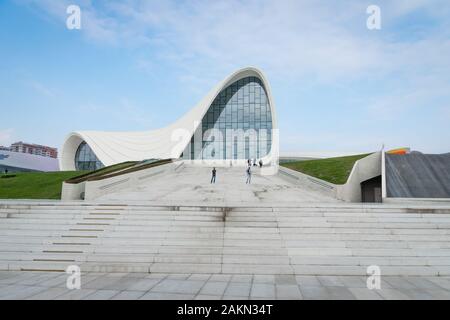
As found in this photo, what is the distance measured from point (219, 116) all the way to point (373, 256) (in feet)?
122

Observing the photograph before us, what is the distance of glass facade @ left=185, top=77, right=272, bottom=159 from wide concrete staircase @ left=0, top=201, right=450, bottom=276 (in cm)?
3172

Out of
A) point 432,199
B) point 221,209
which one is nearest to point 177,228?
point 221,209

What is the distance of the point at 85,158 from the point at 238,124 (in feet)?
83.8

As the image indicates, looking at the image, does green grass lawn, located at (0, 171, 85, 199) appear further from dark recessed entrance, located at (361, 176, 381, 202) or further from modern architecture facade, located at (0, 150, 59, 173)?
modern architecture facade, located at (0, 150, 59, 173)

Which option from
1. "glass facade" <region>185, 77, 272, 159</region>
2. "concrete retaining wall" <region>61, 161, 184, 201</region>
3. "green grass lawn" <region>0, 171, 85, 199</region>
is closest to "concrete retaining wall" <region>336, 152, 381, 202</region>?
"concrete retaining wall" <region>61, 161, 184, 201</region>

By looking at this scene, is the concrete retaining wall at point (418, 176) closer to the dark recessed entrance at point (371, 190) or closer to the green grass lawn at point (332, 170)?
the dark recessed entrance at point (371, 190)

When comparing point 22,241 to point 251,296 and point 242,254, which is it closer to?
point 242,254

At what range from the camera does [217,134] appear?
42156 mm

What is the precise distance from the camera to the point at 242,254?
281 inches

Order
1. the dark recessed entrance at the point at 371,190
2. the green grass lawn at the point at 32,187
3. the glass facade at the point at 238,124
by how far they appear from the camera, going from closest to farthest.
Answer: the dark recessed entrance at the point at 371,190 → the green grass lawn at the point at 32,187 → the glass facade at the point at 238,124

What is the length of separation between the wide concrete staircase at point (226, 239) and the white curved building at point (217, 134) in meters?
30.2

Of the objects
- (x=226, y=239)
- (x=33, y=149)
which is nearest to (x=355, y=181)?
(x=226, y=239)

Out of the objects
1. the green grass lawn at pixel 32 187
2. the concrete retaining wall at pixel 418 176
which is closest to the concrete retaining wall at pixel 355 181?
the concrete retaining wall at pixel 418 176

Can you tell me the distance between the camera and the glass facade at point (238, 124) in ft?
135
